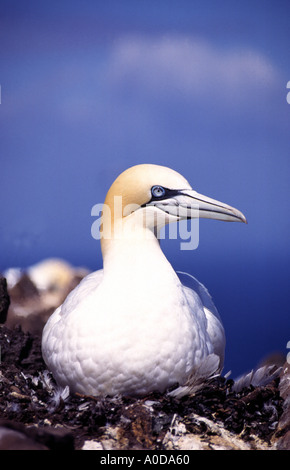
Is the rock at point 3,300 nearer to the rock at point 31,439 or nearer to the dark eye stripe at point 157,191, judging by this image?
the dark eye stripe at point 157,191

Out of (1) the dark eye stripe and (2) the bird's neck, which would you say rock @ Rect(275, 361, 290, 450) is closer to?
(2) the bird's neck

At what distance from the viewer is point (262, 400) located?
11.2 feet

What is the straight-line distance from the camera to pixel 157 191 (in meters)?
3.42

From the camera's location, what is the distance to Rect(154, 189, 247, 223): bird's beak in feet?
11.2

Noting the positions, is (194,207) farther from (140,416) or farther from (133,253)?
(140,416)

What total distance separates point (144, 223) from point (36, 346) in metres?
1.81

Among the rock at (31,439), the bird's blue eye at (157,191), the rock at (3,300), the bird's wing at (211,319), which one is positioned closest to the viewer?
the rock at (31,439)

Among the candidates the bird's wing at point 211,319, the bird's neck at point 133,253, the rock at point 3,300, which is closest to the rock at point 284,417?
the bird's wing at point 211,319

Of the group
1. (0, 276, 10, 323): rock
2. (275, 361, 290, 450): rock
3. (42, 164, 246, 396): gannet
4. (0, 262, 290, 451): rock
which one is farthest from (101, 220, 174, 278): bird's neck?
(0, 276, 10, 323): rock

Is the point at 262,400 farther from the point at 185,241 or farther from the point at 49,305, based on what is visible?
the point at 49,305

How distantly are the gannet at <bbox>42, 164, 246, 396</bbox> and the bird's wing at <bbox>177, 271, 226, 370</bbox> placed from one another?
0.97 ft

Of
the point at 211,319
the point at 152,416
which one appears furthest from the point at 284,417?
the point at 211,319

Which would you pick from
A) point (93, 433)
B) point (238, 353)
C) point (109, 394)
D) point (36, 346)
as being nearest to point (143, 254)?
Result: point (109, 394)

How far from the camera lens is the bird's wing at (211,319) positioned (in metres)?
3.91
